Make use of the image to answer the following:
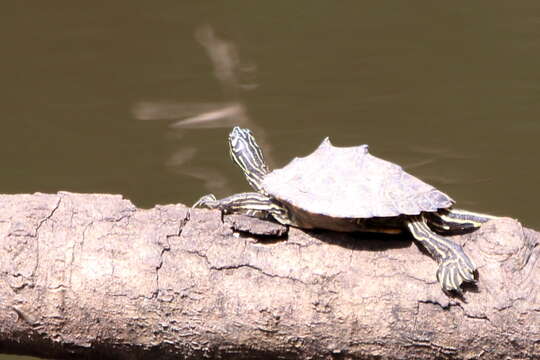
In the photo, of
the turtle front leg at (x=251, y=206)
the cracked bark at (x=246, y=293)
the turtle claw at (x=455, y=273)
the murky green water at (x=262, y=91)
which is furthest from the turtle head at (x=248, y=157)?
the murky green water at (x=262, y=91)

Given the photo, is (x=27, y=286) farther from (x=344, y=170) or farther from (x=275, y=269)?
(x=344, y=170)

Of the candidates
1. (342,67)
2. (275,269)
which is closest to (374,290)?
(275,269)

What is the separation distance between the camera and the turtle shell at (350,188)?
5.42 ft

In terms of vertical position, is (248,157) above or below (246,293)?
above

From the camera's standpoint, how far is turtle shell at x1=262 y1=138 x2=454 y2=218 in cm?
165

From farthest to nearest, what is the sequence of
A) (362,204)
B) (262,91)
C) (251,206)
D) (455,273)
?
(262,91), (251,206), (362,204), (455,273)

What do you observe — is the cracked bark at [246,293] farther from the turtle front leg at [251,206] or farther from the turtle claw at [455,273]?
the turtle front leg at [251,206]

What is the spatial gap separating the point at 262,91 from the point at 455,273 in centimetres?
236

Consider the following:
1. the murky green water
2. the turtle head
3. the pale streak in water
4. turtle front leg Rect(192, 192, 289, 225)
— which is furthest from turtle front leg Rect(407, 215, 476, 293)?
the pale streak in water

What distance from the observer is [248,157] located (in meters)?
2.34

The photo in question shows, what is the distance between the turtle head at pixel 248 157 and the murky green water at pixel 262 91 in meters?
1.33

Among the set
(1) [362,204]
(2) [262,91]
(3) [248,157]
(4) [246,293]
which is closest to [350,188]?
(1) [362,204]

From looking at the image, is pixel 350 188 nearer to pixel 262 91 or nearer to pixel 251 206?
pixel 251 206

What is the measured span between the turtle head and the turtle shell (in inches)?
16.9
